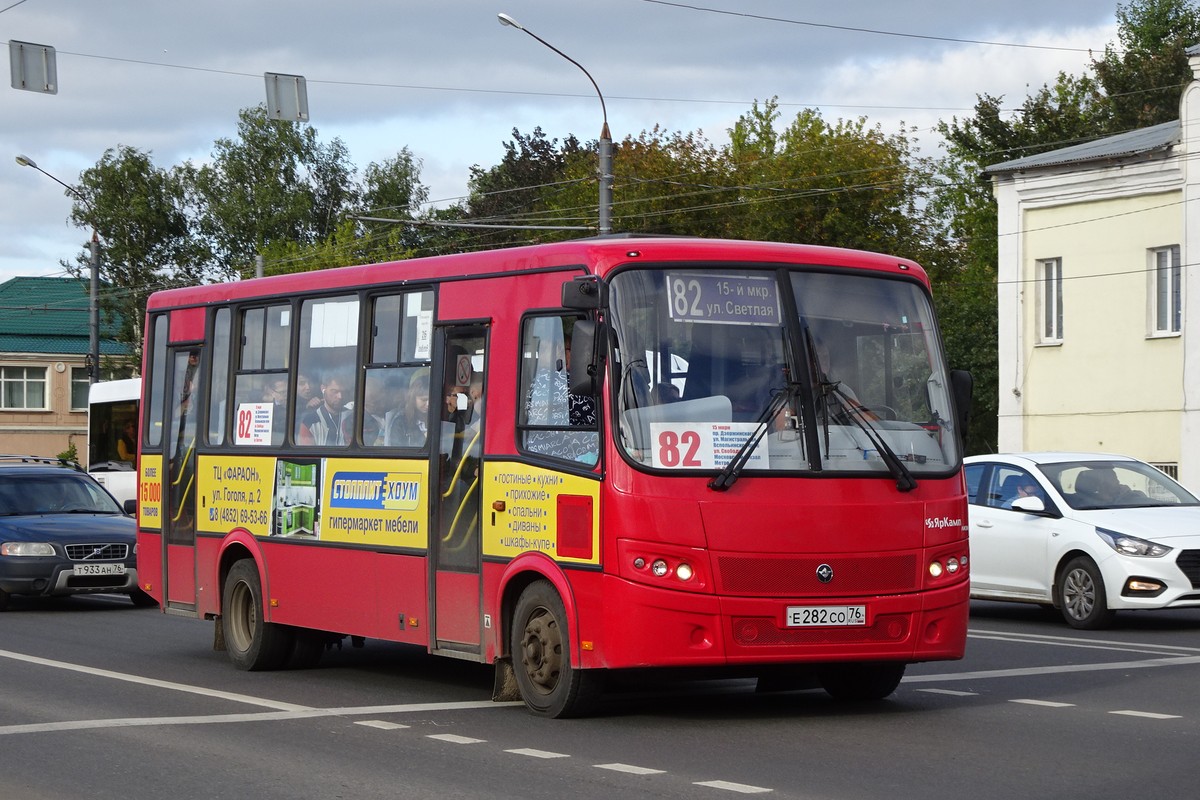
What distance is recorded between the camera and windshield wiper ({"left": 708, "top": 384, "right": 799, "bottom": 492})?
10.5 meters

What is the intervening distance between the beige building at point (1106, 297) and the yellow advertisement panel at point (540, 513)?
25.9 metres

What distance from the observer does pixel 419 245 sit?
82.9 metres

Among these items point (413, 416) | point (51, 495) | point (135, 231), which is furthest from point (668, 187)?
point (413, 416)

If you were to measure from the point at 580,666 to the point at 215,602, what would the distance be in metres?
5.01

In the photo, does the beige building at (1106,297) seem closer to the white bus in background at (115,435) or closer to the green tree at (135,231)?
the white bus in background at (115,435)

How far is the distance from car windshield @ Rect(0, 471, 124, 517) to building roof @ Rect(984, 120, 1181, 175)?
21.6 metres

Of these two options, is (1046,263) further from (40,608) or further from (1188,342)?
(40,608)

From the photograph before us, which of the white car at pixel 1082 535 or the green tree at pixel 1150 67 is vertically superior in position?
the green tree at pixel 1150 67

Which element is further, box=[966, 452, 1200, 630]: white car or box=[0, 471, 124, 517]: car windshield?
box=[0, 471, 124, 517]: car windshield

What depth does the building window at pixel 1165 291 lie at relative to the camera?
3625 centimetres

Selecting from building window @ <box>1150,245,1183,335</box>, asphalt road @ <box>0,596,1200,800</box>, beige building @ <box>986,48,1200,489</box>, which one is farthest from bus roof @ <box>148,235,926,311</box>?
building window @ <box>1150,245,1183,335</box>

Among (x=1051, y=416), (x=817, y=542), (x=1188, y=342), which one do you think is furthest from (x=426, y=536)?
(x=1051, y=416)

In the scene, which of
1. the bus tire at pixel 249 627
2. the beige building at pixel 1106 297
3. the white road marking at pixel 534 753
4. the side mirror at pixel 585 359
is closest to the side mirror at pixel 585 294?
the side mirror at pixel 585 359

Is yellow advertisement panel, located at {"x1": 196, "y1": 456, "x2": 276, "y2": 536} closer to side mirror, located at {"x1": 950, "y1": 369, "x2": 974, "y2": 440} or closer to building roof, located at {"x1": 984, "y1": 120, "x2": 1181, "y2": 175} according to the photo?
side mirror, located at {"x1": 950, "y1": 369, "x2": 974, "y2": 440}
